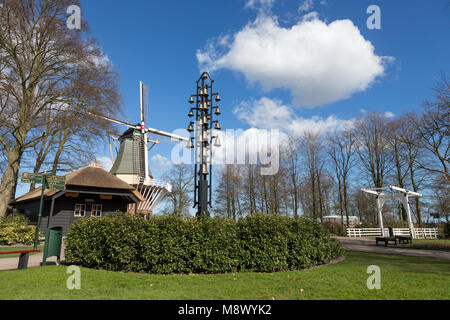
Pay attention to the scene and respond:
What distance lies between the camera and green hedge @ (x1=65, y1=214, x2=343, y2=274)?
7.12 meters

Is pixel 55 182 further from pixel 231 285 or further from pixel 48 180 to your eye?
pixel 231 285

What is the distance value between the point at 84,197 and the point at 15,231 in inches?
189

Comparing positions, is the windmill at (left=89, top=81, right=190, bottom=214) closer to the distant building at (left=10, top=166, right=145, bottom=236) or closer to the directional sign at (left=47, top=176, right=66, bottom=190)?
the distant building at (left=10, top=166, right=145, bottom=236)

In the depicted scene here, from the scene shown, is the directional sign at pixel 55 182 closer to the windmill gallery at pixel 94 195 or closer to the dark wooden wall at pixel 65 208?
the windmill gallery at pixel 94 195

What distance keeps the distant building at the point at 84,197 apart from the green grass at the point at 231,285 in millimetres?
11848

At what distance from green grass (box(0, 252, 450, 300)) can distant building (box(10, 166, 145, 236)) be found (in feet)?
38.9

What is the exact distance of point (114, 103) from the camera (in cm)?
1994

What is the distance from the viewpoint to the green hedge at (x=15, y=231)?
14.6m

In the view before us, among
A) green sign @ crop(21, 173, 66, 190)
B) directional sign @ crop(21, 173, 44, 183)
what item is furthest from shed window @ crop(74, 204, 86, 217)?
directional sign @ crop(21, 173, 44, 183)

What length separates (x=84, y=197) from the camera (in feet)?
63.7
